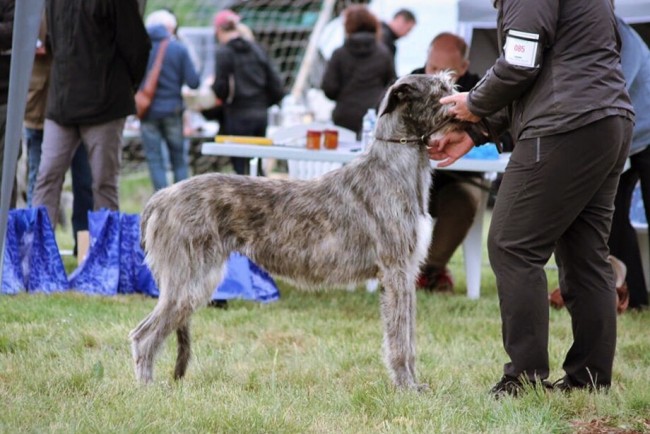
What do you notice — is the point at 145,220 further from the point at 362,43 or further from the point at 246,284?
the point at 362,43

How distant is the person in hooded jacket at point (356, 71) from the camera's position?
36.3 feet

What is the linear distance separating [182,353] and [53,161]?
124 inches

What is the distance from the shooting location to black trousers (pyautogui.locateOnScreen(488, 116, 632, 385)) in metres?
4.39

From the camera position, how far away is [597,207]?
4.64 meters

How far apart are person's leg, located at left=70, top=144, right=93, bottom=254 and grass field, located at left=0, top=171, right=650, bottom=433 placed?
1.93 meters

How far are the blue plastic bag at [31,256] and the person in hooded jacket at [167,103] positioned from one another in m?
4.32

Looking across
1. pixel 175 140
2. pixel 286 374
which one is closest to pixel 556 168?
pixel 286 374

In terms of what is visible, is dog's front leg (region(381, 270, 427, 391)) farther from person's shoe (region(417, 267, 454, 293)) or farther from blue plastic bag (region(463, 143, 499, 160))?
person's shoe (region(417, 267, 454, 293))

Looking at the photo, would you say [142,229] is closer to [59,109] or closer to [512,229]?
[512,229]

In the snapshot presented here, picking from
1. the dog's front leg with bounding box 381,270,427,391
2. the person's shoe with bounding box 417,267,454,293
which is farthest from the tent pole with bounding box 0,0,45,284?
the person's shoe with bounding box 417,267,454,293

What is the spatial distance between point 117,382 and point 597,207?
233 centimetres

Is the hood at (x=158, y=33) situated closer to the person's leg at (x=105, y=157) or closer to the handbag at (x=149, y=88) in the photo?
the handbag at (x=149, y=88)

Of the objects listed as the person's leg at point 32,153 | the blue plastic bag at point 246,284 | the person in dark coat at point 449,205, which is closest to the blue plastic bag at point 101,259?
the blue plastic bag at point 246,284

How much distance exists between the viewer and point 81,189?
8922 mm
